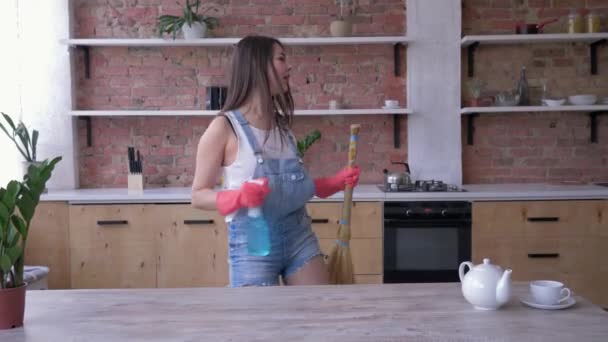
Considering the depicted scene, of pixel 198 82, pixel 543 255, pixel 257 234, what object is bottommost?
pixel 543 255

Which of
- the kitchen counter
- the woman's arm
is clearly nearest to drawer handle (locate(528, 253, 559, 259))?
the kitchen counter

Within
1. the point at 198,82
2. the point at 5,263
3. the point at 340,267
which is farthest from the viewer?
the point at 198,82

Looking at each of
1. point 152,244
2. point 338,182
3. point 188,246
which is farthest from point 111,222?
point 338,182

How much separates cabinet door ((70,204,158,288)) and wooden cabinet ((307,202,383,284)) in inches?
43.7

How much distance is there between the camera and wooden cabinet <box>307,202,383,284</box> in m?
3.56

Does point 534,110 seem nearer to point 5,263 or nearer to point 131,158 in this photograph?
point 131,158

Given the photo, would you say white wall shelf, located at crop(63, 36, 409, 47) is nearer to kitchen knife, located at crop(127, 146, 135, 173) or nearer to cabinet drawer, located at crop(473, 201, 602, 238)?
kitchen knife, located at crop(127, 146, 135, 173)

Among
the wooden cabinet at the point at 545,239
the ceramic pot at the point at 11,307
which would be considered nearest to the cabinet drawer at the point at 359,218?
the wooden cabinet at the point at 545,239

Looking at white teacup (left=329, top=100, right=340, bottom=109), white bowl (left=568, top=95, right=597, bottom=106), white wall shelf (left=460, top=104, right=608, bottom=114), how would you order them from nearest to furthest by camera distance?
white wall shelf (left=460, top=104, right=608, bottom=114) → white bowl (left=568, top=95, right=597, bottom=106) → white teacup (left=329, top=100, right=340, bottom=109)

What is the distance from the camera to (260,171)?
1983 millimetres

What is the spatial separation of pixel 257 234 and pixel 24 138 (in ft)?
8.50

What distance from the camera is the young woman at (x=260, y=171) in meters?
1.92

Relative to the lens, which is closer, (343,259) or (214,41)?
(343,259)

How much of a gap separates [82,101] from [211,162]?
273 centimetres
